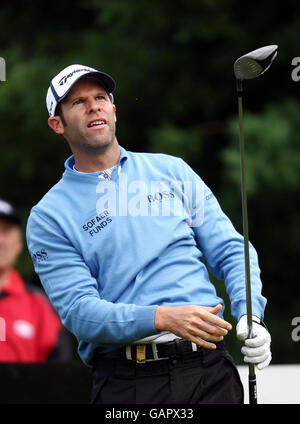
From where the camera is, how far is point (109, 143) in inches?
95.2

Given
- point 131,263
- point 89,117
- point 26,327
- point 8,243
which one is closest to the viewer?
point 131,263

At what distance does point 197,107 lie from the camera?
24.3 feet

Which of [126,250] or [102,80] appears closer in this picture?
[126,250]

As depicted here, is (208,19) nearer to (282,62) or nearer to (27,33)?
(282,62)

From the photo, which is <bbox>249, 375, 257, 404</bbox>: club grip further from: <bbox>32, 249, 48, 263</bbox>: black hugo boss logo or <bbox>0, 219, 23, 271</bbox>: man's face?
<bbox>0, 219, 23, 271</bbox>: man's face

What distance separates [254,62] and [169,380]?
86cm

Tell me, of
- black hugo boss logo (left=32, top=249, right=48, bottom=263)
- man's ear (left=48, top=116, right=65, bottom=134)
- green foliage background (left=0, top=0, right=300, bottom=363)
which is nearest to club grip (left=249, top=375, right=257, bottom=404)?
black hugo boss logo (left=32, top=249, right=48, bottom=263)

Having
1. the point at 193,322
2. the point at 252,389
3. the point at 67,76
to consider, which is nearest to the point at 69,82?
the point at 67,76

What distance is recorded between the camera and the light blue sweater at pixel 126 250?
230 centimetres

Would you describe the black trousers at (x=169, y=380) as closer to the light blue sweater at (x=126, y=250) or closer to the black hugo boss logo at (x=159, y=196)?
the light blue sweater at (x=126, y=250)

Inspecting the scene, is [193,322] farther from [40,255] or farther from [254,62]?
[254,62]

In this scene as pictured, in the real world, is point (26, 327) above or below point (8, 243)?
below

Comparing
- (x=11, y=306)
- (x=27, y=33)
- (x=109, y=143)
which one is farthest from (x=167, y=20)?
(x=109, y=143)

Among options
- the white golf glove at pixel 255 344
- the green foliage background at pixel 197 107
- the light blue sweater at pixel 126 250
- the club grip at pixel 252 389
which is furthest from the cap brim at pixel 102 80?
the green foliage background at pixel 197 107
